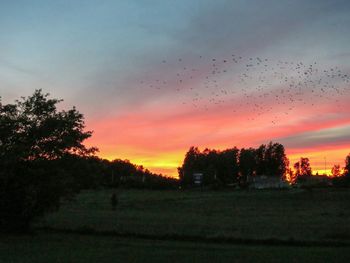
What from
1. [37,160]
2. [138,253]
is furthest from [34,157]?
[138,253]

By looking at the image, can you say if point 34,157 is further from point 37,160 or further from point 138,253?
point 138,253

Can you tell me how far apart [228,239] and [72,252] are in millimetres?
11024

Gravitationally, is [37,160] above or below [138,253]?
above

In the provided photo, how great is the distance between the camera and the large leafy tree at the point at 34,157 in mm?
37153

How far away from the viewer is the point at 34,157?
127 feet

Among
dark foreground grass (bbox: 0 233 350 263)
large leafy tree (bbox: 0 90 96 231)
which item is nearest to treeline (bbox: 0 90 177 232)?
large leafy tree (bbox: 0 90 96 231)

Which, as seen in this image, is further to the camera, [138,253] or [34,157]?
[34,157]

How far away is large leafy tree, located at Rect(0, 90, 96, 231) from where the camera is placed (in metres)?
37.2

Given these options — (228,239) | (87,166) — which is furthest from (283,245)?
(87,166)

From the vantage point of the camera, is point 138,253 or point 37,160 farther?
point 37,160

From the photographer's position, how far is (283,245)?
102ft

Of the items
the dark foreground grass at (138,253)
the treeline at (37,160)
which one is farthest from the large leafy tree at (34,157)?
the dark foreground grass at (138,253)

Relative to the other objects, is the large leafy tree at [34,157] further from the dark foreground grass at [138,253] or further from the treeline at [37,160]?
the dark foreground grass at [138,253]

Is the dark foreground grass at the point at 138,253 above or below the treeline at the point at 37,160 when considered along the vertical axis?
below
